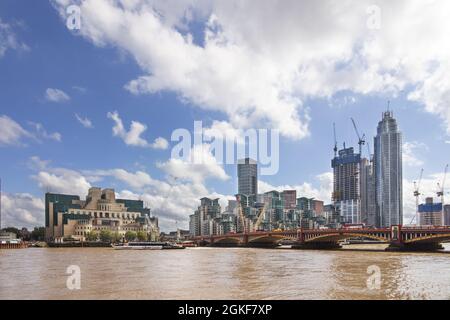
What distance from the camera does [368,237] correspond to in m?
107

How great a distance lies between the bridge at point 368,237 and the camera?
9249cm

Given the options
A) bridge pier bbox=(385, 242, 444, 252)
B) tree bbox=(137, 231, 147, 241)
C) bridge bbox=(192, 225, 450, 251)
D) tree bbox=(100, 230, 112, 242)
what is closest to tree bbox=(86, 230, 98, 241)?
tree bbox=(100, 230, 112, 242)

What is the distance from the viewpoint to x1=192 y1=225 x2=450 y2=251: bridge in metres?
92.5

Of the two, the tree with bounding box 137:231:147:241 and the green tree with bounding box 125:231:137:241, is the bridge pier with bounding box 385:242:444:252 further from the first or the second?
the green tree with bounding box 125:231:137:241

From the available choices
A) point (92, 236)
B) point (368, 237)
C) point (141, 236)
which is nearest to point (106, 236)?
point (92, 236)

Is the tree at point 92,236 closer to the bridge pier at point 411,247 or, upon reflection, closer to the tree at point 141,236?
the tree at point 141,236

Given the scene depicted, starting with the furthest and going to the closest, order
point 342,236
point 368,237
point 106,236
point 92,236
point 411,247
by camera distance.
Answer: point 92,236
point 106,236
point 342,236
point 368,237
point 411,247

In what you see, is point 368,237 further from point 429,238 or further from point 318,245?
point 318,245

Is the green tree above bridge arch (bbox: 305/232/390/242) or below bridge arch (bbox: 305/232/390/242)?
below
